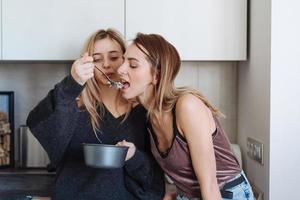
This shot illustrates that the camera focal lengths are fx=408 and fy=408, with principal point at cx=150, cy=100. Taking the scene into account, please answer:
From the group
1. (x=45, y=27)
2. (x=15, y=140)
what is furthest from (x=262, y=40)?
(x=15, y=140)

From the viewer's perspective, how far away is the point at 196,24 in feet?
5.56

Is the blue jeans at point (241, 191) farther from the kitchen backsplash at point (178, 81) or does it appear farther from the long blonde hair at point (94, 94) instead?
the kitchen backsplash at point (178, 81)

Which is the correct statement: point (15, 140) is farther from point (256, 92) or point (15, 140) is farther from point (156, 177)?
point (256, 92)

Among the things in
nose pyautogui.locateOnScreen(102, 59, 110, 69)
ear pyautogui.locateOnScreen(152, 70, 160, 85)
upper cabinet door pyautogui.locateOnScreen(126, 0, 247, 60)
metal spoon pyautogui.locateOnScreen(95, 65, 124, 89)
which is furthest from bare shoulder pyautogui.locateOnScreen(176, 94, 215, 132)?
upper cabinet door pyautogui.locateOnScreen(126, 0, 247, 60)

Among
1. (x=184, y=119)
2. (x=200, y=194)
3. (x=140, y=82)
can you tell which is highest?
(x=140, y=82)

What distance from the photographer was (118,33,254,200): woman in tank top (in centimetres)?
111

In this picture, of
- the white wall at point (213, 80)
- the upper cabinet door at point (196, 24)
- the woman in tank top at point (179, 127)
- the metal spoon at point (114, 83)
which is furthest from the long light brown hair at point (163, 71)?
the white wall at point (213, 80)

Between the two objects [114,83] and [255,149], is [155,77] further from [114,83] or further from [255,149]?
[255,149]

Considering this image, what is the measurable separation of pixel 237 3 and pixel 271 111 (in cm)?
53

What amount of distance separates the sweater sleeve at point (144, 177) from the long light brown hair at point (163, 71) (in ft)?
0.52

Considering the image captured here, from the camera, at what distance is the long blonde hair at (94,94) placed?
1297 millimetres

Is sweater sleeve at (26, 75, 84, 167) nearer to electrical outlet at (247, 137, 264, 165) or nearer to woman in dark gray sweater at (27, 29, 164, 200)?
woman in dark gray sweater at (27, 29, 164, 200)

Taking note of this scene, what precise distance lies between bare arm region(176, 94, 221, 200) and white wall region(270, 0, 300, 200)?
42cm

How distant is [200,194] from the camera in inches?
46.7
